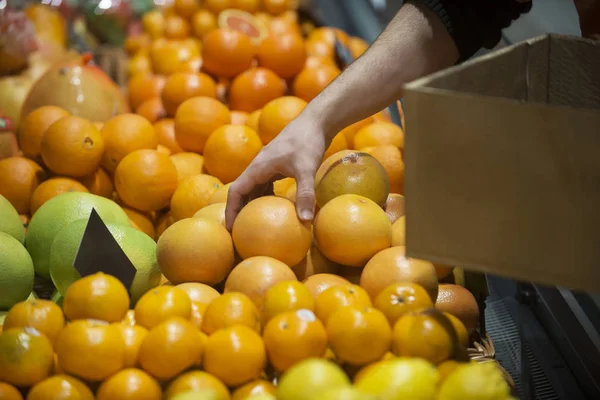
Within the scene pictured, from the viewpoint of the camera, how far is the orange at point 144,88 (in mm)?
2791

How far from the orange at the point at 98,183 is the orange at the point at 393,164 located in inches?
33.1

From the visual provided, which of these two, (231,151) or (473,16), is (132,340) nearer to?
(231,151)

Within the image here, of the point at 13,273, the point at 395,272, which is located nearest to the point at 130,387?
the point at 395,272

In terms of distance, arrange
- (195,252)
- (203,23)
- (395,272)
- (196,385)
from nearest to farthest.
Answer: (196,385) → (395,272) → (195,252) → (203,23)

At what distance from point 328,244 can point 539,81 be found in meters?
0.53

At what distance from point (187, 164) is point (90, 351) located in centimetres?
110

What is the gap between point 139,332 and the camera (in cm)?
117

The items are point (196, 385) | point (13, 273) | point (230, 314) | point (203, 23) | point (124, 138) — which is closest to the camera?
point (196, 385)

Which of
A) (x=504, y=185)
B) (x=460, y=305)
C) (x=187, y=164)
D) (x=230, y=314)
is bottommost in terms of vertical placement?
(x=460, y=305)

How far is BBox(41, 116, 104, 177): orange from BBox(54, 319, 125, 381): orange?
3.26 ft

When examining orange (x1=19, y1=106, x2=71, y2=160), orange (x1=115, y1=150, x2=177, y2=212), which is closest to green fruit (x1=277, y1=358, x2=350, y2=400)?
orange (x1=115, y1=150, x2=177, y2=212)

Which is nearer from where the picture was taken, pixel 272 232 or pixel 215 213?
pixel 272 232

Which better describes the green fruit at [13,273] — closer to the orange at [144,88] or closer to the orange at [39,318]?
the orange at [39,318]

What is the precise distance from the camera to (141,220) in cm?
203
